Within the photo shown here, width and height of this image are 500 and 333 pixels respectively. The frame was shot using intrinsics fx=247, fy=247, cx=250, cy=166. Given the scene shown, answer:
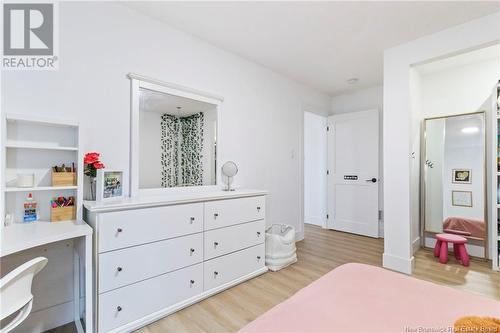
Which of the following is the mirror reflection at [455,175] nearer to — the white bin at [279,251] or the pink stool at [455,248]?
the pink stool at [455,248]

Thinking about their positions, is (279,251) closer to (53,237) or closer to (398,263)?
(398,263)

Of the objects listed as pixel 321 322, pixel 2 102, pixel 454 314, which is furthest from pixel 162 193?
pixel 454 314

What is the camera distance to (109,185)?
1.96m

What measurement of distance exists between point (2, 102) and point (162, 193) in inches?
50.4

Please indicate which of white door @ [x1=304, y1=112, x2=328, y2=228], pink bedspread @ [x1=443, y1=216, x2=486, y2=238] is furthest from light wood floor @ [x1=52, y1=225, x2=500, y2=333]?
white door @ [x1=304, y1=112, x2=328, y2=228]

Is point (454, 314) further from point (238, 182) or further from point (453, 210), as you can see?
point (453, 210)

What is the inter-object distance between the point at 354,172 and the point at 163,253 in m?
3.57

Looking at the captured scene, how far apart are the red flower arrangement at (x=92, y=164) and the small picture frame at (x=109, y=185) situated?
49 millimetres

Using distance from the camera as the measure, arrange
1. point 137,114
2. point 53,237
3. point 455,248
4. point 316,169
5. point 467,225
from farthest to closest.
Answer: point 316,169
point 467,225
point 455,248
point 137,114
point 53,237

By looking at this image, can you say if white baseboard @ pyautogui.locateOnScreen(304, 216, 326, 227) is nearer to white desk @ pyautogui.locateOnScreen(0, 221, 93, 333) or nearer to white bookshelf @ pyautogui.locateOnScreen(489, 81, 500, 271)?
white bookshelf @ pyautogui.locateOnScreen(489, 81, 500, 271)

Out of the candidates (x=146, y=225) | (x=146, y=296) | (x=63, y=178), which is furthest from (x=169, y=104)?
(x=146, y=296)

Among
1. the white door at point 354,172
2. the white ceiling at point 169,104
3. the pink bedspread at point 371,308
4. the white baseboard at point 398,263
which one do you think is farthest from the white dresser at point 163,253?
the white door at point 354,172

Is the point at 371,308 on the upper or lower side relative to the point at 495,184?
lower

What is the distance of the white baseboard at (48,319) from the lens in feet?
5.64
